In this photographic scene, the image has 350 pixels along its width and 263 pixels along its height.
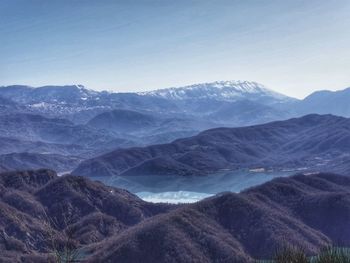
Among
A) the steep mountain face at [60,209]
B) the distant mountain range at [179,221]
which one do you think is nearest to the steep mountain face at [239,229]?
the distant mountain range at [179,221]

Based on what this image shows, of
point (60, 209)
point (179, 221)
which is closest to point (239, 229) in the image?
point (179, 221)

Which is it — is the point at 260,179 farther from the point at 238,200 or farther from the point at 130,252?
the point at 130,252

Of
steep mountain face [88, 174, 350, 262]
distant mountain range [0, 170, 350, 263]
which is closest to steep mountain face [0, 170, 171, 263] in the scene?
distant mountain range [0, 170, 350, 263]

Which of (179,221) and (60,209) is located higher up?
(179,221)

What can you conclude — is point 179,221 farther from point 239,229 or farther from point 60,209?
point 60,209

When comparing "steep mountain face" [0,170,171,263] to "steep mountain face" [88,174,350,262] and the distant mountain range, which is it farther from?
"steep mountain face" [88,174,350,262]
